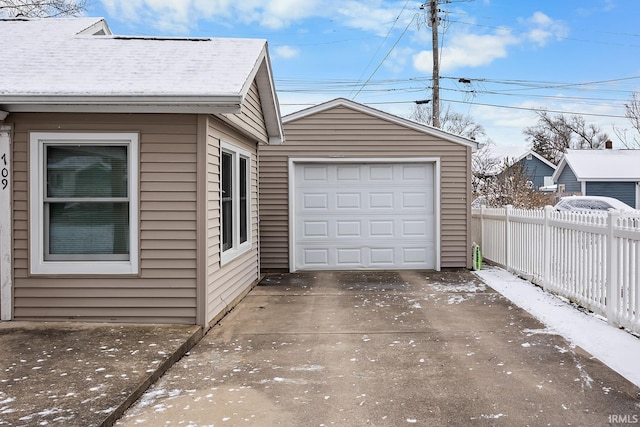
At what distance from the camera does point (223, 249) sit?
634 centimetres

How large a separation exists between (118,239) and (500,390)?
4020mm

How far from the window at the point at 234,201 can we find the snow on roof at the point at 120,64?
1047 millimetres

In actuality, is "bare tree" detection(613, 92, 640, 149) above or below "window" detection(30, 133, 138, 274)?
above

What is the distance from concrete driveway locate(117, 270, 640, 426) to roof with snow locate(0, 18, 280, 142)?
2.45 meters

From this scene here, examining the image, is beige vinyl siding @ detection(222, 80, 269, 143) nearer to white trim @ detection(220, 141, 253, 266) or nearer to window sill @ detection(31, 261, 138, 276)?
white trim @ detection(220, 141, 253, 266)

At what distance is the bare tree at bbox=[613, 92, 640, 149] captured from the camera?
33.8m

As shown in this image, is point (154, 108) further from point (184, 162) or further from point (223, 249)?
point (223, 249)

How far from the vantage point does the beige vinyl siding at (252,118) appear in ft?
20.8

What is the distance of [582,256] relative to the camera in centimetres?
614

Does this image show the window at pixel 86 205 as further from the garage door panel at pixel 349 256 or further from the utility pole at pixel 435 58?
the utility pole at pixel 435 58

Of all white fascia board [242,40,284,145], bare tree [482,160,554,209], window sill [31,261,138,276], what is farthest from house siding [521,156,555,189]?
window sill [31,261,138,276]

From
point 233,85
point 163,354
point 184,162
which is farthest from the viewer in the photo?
point 184,162

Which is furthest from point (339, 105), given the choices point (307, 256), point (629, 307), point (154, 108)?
point (629, 307)

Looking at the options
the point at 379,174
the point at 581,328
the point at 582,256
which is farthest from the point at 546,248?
the point at 379,174
